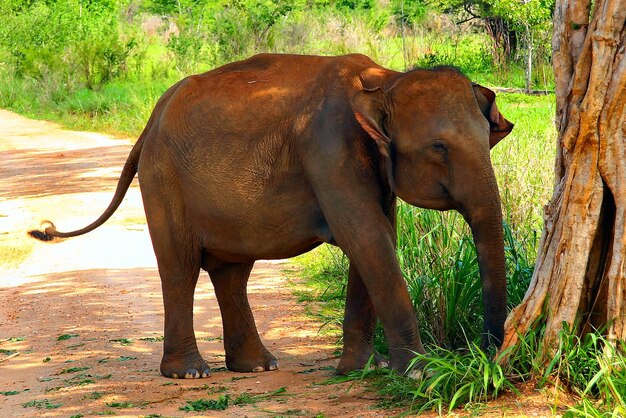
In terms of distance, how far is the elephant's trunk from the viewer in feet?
17.7

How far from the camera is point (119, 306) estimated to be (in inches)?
351

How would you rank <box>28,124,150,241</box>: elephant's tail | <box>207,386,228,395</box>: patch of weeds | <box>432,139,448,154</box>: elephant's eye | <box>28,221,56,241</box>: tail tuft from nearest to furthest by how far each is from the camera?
1. <box>432,139,448,154</box>: elephant's eye
2. <box>207,386,228,395</box>: patch of weeds
3. <box>28,124,150,241</box>: elephant's tail
4. <box>28,221,56,241</box>: tail tuft

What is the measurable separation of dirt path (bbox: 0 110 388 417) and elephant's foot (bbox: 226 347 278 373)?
65 millimetres

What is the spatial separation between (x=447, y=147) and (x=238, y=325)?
6.35 ft

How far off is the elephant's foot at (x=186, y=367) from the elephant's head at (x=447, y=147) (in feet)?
5.75

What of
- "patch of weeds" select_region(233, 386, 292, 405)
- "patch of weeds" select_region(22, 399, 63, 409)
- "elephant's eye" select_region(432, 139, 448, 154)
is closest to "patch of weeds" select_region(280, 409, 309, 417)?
"patch of weeds" select_region(233, 386, 292, 405)

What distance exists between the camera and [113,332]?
8000 mm

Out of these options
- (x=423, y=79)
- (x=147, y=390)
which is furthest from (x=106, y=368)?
(x=423, y=79)

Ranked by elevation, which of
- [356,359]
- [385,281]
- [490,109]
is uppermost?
[490,109]

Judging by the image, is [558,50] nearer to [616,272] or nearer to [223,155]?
[616,272]

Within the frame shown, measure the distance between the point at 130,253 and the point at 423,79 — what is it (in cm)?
620

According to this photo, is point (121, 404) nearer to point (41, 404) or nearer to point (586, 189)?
point (41, 404)

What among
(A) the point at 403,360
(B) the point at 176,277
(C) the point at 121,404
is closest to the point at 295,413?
(A) the point at 403,360

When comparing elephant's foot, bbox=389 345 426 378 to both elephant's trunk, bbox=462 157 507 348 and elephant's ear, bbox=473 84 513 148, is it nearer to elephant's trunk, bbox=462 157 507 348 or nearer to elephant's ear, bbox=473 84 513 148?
elephant's trunk, bbox=462 157 507 348
